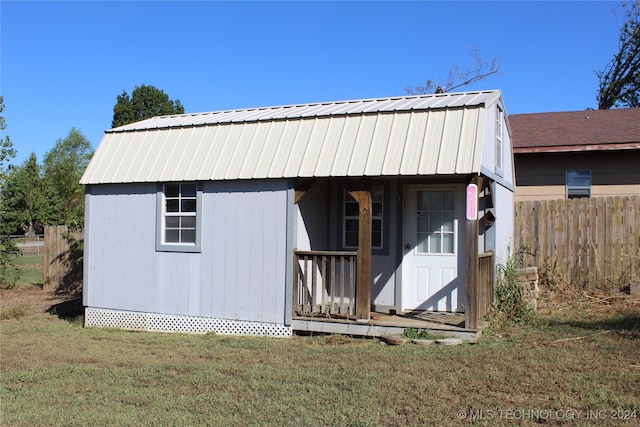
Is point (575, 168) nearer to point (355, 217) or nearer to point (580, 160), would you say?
point (580, 160)

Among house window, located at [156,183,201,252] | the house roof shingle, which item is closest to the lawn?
house window, located at [156,183,201,252]

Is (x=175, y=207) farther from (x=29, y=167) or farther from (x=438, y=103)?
(x=29, y=167)

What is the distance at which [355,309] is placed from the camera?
29.9 feet

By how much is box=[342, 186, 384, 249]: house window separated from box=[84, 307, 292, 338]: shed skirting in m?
2.18

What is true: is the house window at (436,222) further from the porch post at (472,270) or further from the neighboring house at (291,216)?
the porch post at (472,270)

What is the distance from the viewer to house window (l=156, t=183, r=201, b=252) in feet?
33.5

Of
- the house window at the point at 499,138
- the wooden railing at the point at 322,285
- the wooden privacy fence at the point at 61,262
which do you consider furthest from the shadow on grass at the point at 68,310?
the house window at the point at 499,138

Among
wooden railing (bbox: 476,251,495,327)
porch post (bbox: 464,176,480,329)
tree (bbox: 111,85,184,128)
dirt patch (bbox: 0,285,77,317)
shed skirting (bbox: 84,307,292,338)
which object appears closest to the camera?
porch post (bbox: 464,176,480,329)

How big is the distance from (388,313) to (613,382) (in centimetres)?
441

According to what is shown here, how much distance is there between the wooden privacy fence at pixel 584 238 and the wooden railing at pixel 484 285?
341 cm

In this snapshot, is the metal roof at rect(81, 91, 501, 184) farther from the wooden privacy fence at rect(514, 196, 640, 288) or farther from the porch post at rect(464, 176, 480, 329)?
the wooden privacy fence at rect(514, 196, 640, 288)

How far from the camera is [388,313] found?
1007 centimetres

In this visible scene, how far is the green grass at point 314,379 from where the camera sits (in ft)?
17.7

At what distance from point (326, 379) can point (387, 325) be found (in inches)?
95.0
